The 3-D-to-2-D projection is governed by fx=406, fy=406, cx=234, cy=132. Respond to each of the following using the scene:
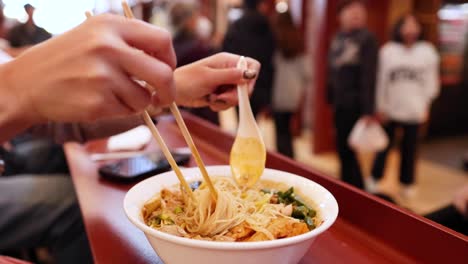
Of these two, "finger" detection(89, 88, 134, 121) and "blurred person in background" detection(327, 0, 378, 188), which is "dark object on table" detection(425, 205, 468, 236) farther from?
"blurred person in background" detection(327, 0, 378, 188)

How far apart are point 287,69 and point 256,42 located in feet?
1.34

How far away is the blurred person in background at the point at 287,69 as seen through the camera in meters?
3.28

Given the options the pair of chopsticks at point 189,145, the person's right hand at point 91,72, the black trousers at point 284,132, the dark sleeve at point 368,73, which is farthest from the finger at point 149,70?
the black trousers at point 284,132

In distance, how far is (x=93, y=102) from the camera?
492 mm

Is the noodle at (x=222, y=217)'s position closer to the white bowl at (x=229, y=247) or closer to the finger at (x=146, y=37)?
the white bowl at (x=229, y=247)

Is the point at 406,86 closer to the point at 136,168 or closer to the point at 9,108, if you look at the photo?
the point at 136,168

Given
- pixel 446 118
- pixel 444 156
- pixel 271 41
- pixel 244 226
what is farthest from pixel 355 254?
pixel 446 118

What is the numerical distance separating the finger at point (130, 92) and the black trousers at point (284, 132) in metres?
3.02

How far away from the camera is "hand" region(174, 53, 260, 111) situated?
3.34 ft

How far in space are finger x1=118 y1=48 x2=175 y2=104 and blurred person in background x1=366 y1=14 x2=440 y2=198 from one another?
289cm

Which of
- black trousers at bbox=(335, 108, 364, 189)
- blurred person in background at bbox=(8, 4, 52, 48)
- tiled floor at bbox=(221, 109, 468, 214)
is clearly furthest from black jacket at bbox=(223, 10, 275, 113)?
blurred person in background at bbox=(8, 4, 52, 48)

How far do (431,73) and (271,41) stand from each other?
124 cm

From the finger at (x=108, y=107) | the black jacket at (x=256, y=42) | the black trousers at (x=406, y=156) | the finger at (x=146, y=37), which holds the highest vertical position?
the finger at (x=146, y=37)

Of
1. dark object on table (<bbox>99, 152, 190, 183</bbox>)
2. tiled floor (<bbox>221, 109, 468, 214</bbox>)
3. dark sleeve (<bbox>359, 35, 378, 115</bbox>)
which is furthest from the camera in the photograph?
tiled floor (<bbox>221, 109, 468, 214</bbox>)
